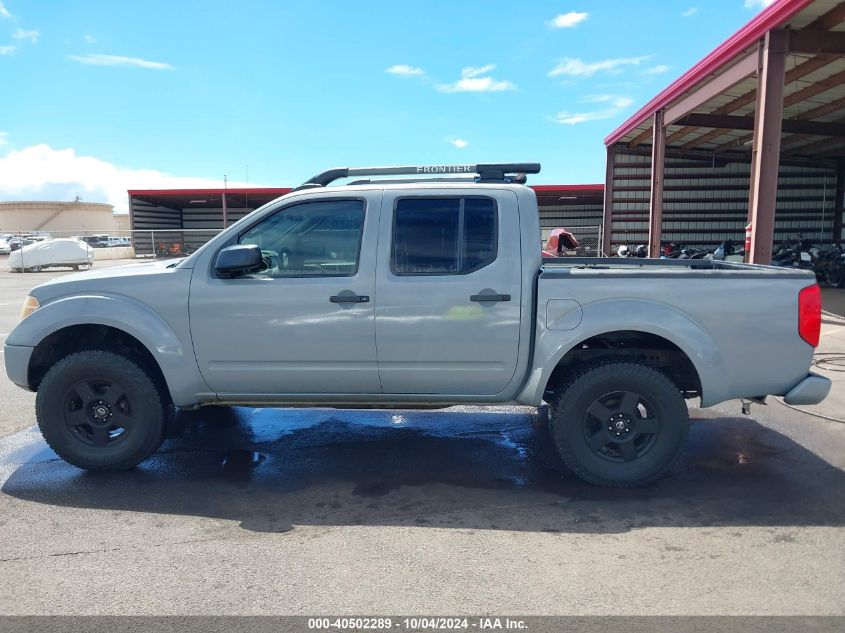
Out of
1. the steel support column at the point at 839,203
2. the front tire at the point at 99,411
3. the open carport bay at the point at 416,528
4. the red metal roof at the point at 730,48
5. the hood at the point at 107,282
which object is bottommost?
the open carport bay at the point at 416,528

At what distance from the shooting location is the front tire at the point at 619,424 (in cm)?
400

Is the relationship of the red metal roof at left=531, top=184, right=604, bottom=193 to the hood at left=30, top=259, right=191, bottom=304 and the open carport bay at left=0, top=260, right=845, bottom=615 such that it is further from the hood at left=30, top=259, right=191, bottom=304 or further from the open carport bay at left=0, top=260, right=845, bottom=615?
the hood at left=30, top=259, right=191, bottom=304

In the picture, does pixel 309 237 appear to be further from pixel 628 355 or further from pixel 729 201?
pixel 729 201

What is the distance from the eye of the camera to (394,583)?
2.96 meters

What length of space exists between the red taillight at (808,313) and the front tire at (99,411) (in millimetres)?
4147

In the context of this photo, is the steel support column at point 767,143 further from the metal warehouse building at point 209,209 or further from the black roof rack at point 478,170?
the metal warehouse building at point 209,209

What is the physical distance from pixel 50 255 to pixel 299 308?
25.0m

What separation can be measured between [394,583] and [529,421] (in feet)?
9.50

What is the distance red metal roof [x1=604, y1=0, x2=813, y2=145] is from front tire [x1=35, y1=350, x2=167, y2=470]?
9.71 m

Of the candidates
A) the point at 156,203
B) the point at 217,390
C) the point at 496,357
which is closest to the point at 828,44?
the point at 496,357

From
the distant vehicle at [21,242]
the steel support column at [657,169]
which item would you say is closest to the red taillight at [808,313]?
the steel support column at [657,169]

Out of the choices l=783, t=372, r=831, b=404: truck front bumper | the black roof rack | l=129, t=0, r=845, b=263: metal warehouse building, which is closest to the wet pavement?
l=783, t=372, r=831, b=404: truck front bumper

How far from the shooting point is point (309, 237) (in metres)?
4.28

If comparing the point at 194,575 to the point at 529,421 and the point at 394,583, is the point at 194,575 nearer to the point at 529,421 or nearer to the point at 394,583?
the point at 394,583
